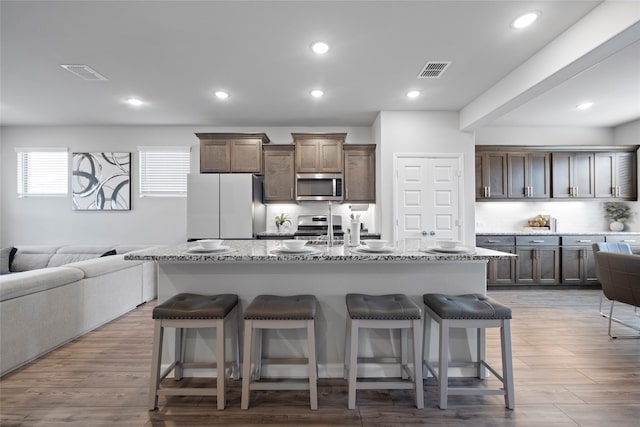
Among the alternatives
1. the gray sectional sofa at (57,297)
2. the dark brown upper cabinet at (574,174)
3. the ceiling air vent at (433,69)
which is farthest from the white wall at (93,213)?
the dark brown upper cabinet at (574,174)

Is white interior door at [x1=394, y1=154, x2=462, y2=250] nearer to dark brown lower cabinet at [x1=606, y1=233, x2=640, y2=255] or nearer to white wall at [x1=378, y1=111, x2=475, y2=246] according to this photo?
white wall at [x1=378, y1=111, x2=475, y2=246]

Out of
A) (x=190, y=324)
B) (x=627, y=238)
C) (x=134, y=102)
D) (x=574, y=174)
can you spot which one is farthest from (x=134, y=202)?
(x=627, y=238)

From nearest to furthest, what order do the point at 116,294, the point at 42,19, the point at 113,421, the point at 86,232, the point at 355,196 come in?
the point at 113,421 → the point at 42,19 → the point at 116,294 → the point at 355,196 → the point at 86,232

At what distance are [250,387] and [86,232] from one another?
16.3 ft

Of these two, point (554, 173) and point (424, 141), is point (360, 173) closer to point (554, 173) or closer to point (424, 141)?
point (424, 141)

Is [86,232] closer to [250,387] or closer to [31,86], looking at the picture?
[31,86]

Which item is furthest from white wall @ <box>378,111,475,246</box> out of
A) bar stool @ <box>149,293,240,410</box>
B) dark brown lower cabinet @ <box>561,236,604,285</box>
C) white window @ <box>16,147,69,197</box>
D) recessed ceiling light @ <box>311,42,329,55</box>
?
white window @ <box>16,147,69,197</box>

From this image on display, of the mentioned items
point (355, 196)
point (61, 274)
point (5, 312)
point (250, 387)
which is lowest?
point (250, 387)

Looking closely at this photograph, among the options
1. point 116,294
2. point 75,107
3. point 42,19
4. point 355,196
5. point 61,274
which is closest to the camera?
point 42,19

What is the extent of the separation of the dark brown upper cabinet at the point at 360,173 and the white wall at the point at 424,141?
1.20 ft

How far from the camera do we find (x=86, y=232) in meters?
5.08

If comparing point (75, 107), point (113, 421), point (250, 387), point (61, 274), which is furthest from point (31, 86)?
point (250, 387)

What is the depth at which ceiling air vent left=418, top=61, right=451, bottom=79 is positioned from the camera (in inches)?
115

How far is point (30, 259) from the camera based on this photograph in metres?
4.12
